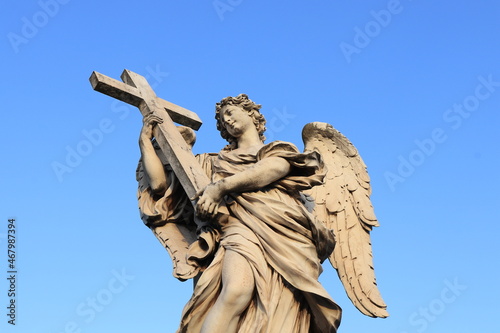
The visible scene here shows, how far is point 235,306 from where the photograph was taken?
7738mm

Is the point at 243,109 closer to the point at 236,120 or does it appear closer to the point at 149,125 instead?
the point at 236,120

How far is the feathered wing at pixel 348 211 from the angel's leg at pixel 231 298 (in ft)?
4.54

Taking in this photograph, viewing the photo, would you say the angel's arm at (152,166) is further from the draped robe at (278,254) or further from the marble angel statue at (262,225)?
the draped robe at (278,254)

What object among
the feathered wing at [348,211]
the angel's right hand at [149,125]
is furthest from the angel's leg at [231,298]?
the angel's right hand at [149,125]

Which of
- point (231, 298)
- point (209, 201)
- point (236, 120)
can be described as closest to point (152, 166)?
point (236, 120)

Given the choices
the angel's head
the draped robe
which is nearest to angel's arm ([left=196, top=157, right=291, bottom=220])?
the draped robe

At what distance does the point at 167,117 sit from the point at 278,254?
2.19 meters

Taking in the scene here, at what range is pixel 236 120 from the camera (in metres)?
9.20

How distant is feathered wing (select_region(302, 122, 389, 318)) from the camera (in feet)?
28.9

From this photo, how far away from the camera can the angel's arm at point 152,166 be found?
9031 mm

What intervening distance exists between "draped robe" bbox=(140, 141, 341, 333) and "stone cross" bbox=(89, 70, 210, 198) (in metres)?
0.44

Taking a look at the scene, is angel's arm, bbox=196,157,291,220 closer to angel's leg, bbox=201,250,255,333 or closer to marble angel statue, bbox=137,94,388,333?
marble angel statue, bbox=137,94,388,333

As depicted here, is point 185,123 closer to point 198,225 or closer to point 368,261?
point 198,225

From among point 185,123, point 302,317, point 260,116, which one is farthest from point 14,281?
point 302,317
